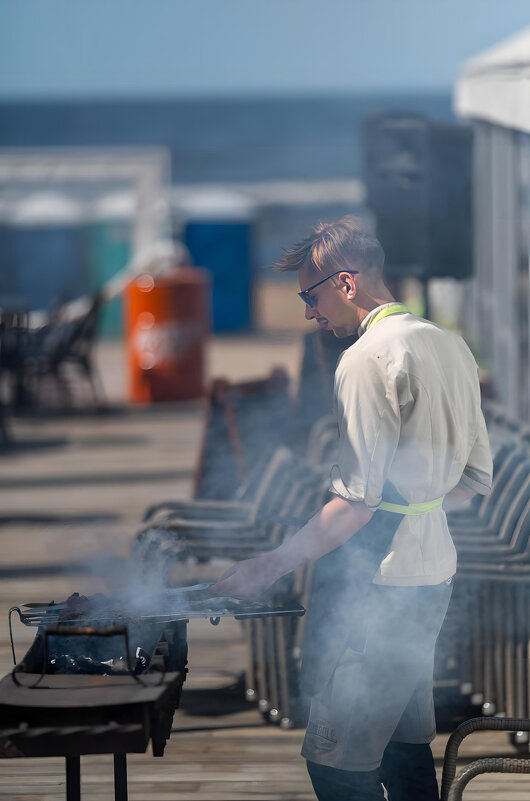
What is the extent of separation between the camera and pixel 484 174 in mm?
9375

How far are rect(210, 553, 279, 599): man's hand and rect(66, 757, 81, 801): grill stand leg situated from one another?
1.41 feet

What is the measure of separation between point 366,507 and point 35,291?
23622 mm

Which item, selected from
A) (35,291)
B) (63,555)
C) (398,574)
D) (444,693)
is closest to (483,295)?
(63,555)

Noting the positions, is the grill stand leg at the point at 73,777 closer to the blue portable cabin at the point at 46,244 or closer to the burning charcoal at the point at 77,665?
the burning charcoal at the point at 77,665

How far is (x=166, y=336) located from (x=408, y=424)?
8790 mm

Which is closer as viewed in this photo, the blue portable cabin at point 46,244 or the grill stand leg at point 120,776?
the grill stand leg at point 120,776

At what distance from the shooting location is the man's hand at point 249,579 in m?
2.31

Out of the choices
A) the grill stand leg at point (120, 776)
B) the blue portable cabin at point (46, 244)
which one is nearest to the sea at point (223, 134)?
the blue portable cabin at point (46, 244)

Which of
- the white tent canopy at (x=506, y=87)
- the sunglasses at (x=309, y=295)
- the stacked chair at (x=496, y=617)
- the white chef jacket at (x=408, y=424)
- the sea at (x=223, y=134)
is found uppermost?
the sea at (x=223, y=134)

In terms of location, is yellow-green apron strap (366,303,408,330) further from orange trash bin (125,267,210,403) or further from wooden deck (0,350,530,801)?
orange trash bin (125,267,210,403)

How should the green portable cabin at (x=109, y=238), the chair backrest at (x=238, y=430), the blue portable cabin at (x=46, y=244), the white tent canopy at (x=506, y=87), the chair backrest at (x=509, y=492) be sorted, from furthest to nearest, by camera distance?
the blue portable cabin at (x=46, y=244) → the green portable cabin at (x=109, y=238) → the chair backrest at (x=238, y=430) → the white tent canopy at (x=506, y=87) → the chair backrest at (x=509, y=492)

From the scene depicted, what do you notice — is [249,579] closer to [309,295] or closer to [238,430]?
[309,295]

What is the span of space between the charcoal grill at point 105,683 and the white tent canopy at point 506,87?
10.4 feet

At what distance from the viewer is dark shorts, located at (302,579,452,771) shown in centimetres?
231
